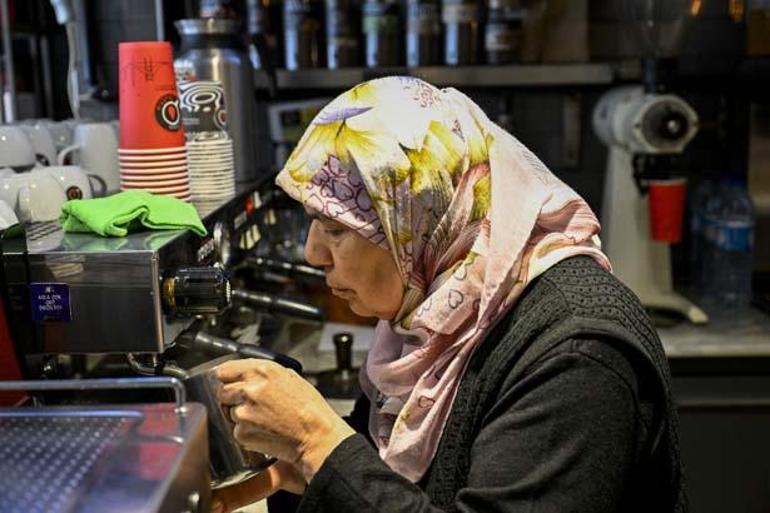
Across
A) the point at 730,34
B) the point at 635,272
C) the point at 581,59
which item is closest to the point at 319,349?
the point at 635,272

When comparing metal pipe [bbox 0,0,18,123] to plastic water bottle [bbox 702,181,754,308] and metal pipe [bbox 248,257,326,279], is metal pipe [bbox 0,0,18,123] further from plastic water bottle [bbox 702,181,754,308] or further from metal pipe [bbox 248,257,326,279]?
plastic water bottle [bbox 702,181,754,308]

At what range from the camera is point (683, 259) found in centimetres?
268

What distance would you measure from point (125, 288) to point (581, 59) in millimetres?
1780

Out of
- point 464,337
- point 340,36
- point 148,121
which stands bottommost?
point 464,337

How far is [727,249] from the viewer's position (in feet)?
7.89

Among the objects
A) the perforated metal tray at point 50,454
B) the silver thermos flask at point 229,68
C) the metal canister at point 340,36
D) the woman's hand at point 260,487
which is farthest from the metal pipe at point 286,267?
the perforated metal tray at point 50,454

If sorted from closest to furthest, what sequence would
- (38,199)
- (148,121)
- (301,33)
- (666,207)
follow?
(38,199) → (148,121) → (666,207) → (301,33)

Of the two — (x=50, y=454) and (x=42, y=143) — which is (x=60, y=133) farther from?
(x=50, y=454)

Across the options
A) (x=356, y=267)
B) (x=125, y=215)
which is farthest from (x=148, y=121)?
(x=356, y=267)

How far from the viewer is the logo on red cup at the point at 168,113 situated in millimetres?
1396

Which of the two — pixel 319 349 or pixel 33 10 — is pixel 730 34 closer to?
pixel 319 349

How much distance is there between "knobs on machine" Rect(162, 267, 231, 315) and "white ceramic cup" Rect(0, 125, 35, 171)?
1.41 feet

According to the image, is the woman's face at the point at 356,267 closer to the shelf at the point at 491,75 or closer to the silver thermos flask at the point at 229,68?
the silver thermos flask at the point at 229,68

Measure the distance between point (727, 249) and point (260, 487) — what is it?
1.64 meters
